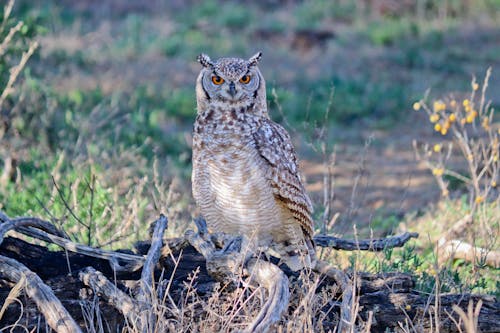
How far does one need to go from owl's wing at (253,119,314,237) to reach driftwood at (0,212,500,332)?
50cm

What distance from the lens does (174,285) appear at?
15.2 ft

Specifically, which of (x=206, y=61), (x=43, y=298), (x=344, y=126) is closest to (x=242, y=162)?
(x=206, y=61)

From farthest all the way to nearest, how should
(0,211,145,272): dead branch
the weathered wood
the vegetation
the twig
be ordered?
the vegetation → (0,211,145,272): dead branch → the twig → the weathered wood

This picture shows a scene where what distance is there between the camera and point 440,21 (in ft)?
48.4

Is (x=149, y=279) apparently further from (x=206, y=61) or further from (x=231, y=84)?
Answer: (x=206, y=61)

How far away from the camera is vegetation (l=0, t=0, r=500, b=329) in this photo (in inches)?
244

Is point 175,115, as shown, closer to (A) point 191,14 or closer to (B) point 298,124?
(B) point 298,124

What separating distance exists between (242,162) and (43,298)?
1.46m

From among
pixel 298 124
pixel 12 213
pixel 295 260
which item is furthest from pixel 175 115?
pixel 295 260

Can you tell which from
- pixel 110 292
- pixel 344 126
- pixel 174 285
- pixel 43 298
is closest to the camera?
pixel 43 298

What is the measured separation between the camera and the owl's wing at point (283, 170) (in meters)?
5.16

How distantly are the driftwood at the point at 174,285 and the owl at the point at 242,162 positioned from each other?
0.32 metres

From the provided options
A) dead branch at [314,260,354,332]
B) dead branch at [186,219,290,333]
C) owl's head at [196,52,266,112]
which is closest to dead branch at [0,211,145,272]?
dead branch at [186,219,290,333]

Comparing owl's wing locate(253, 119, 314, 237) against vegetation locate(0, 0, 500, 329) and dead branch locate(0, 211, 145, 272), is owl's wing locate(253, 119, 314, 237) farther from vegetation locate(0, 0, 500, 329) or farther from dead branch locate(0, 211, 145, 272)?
dead branch locate(0, 211, 145, 272)
